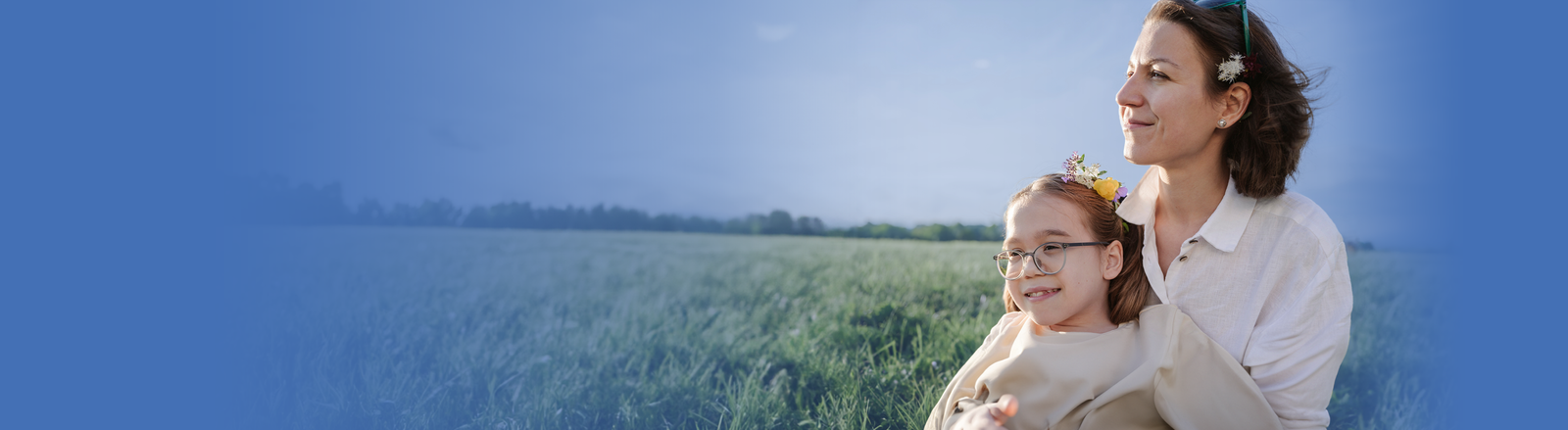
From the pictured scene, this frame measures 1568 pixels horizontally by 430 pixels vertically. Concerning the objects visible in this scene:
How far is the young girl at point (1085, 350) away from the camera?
8.28ft

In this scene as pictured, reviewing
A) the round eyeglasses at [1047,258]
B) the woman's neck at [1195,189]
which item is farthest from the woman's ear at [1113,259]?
the woman's neck at [1195,189]

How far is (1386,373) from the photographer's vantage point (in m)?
5.69

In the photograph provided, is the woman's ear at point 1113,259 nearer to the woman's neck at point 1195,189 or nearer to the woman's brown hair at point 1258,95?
the woman's neck at point 1195,189

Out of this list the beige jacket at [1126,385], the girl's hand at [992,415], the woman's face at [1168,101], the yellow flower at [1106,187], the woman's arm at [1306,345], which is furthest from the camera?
the yellow flower at [1106,187]

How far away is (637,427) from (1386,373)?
5.54 meters

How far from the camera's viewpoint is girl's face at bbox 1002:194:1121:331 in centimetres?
269

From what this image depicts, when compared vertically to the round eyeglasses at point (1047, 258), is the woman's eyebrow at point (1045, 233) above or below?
above

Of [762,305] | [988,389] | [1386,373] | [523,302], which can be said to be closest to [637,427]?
[988,389]

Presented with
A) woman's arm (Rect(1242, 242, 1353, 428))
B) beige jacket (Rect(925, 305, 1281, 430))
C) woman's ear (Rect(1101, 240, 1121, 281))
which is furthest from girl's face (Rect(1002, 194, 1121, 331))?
woman's arm (Rect(1242, 242, 1353, 428))

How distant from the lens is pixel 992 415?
93.4 inches

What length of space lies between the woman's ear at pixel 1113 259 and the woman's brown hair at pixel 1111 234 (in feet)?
0.08

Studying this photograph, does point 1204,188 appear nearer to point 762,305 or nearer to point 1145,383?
point 1145,383

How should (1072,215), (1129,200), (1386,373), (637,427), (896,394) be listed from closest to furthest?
(1072,215) → (1129,200) → (637,427) → (896,394) → (1386,373)

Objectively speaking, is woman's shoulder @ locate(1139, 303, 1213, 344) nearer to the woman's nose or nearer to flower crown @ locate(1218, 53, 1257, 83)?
the woman's nose
